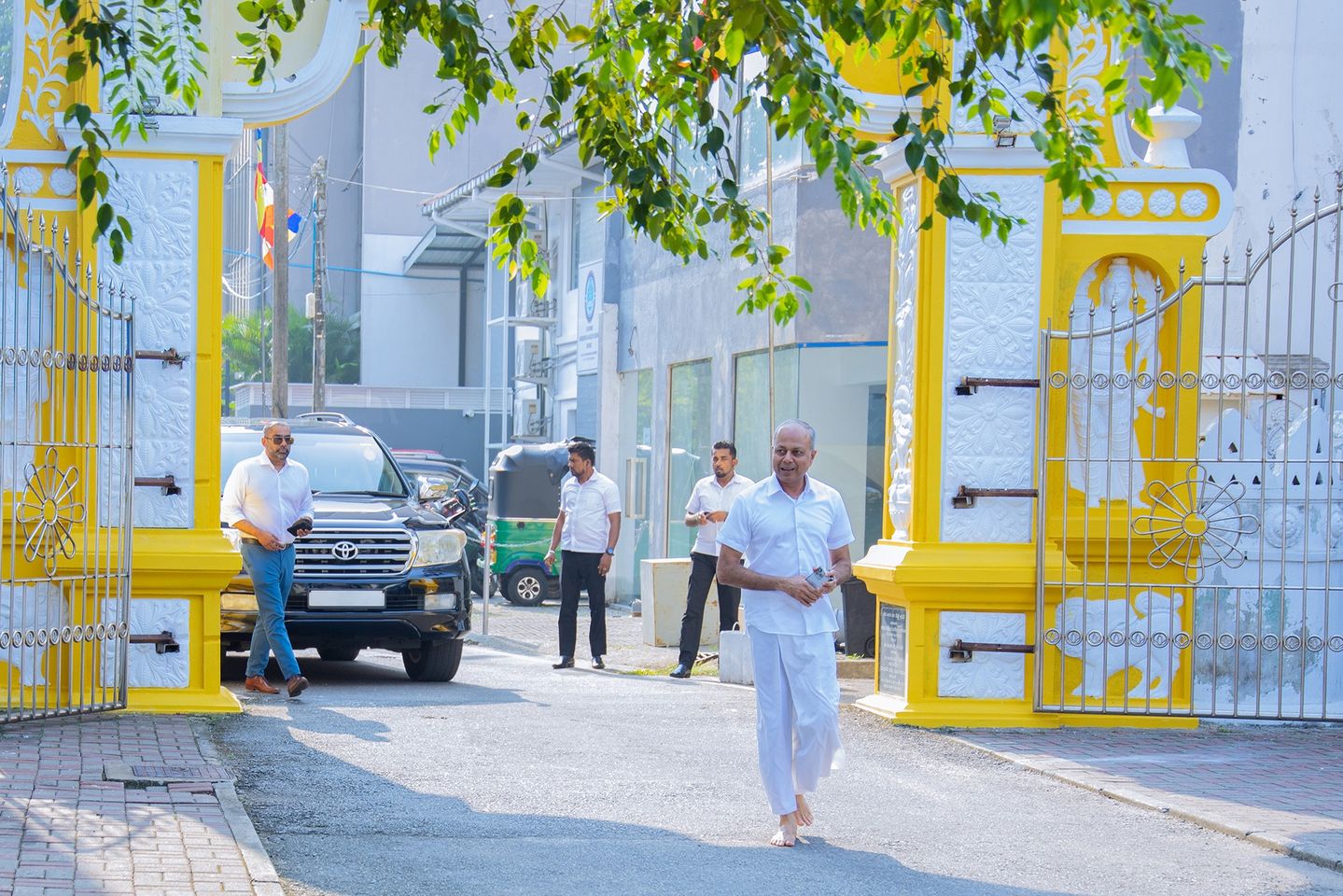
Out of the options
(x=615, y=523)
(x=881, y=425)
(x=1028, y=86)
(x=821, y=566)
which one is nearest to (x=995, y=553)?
(x=1028, y=86)

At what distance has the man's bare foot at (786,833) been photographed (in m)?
7.43

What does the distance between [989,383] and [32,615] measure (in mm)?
5639

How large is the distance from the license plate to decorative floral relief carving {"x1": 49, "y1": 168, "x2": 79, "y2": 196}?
3.58 meters

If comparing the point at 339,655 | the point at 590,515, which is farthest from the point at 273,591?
the point at 339,655

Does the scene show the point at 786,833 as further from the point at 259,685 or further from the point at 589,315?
the point at 589,315

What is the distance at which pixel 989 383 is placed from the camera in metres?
11.1

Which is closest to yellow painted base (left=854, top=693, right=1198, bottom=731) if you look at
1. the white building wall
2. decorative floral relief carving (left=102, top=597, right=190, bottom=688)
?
decorative floral relief carving (left=102, top=597, right=190, bottom=688)

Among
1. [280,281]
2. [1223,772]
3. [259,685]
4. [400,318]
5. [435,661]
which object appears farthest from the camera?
[400,318]

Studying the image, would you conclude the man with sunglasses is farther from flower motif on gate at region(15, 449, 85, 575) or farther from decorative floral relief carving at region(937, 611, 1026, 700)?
decorative floral relief carving at region(937, 611, 1026, 700)

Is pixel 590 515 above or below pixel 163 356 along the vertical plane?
below

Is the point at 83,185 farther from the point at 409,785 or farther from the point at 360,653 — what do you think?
the point at 360,653

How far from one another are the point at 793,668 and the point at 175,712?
4.58 metres

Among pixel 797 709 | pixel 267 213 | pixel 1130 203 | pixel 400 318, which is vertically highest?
pixel 267 213

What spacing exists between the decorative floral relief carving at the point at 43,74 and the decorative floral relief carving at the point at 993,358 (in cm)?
522
